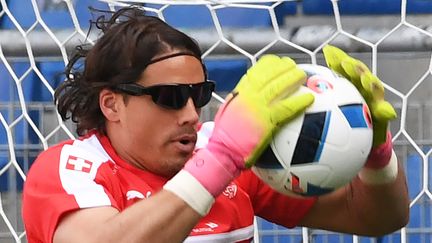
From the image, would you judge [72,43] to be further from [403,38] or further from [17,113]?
[403,38]

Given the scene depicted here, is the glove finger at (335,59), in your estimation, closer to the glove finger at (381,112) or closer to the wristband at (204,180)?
the glove finger at (381,112)

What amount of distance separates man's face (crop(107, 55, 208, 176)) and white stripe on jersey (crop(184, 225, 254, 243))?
0.09 m

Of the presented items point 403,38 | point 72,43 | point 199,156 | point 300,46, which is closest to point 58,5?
point 72,43

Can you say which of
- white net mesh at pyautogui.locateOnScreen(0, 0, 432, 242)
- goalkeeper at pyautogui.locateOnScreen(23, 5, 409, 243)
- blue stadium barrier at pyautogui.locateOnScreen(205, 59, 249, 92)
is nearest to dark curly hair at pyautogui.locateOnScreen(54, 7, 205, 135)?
goalkeeper at pyautogui.locateOnScreen(23, 5, 409, 243)

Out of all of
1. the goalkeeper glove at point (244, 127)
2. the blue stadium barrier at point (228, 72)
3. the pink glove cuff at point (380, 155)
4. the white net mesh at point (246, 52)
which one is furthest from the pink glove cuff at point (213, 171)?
the blue stadium barrier at point (228, 72)

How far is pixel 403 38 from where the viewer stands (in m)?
2.24

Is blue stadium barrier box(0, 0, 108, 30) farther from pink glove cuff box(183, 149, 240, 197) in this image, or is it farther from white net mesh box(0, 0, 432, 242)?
pink glove cuff box(183, 149, 240, 197)

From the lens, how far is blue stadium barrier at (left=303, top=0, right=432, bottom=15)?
2.36 m

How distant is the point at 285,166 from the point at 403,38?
1.03 meters

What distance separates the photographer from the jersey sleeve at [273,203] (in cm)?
155

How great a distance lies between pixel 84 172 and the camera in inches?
54.3

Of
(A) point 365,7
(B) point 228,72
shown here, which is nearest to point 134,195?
(B) point 228,72

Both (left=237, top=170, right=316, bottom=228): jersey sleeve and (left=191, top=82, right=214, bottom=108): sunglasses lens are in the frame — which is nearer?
(left=191, top=82, right=214, bottom=108): sunglasses lens

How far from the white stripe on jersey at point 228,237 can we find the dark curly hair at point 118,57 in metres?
0.19
